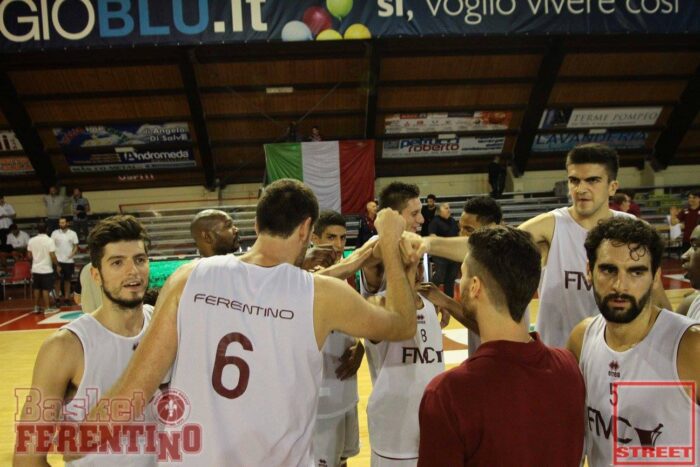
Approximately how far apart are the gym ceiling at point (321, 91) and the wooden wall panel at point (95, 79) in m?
0.03

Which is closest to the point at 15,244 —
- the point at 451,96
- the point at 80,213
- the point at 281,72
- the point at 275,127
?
the point at 80,213

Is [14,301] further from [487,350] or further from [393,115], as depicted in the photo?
[487,350]

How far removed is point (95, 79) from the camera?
14.5 meters

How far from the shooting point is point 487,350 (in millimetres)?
1758

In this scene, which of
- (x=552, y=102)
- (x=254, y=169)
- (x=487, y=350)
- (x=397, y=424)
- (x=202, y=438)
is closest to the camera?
(x=487, y=350)

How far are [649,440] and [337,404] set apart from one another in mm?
1991

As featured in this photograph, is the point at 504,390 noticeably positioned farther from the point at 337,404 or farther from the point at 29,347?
the point at 29,347

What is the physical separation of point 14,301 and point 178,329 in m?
14.3

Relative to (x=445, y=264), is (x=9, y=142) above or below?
above

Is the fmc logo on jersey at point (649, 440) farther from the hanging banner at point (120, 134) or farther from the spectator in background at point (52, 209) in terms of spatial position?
the spectator in background at point (52, 209)

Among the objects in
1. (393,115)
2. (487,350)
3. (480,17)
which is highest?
(480,17)

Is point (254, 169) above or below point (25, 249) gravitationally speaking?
above

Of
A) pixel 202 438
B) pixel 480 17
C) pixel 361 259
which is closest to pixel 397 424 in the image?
pixel 361 259

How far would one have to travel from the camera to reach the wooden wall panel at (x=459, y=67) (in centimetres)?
1499
